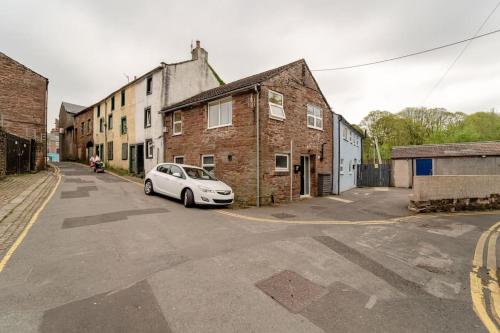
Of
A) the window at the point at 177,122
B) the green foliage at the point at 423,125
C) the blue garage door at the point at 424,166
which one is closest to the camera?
the window at the point at 177,122

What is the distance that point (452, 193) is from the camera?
34.4 ft

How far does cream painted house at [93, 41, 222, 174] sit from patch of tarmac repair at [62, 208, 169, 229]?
963 cm

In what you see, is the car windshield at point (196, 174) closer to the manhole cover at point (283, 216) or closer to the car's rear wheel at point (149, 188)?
the car's rear wheel at point (149, 188)

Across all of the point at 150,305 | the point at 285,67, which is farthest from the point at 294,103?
the point at 150,305

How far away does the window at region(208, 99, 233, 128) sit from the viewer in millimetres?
12734

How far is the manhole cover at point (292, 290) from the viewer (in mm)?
3278

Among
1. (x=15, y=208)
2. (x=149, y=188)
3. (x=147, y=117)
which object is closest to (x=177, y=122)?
(x=147, y=117)

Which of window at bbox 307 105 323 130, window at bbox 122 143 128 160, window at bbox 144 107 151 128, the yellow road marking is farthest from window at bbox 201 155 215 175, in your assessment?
window at bbox 122 143 128 160

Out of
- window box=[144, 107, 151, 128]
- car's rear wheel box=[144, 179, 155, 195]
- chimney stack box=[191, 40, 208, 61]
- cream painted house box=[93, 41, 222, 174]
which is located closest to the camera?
car's rear wheel box=[144, 179, 155, 195]

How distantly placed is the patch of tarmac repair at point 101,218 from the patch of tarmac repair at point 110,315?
3.92 metres

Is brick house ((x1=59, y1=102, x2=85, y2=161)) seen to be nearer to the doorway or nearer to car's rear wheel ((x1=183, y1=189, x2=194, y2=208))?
car's rear wheel ((x1=183, y1=189, x2=194, y2=208))

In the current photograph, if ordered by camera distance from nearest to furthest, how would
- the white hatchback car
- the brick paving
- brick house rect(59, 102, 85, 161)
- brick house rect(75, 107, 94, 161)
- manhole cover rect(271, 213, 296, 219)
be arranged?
the brick paving, manhole cover rect(271, 213, 296, 219), the white hatchback car, brick house rect(75, 107, 94, 161), brick house rect(59, 102, 85, 161)

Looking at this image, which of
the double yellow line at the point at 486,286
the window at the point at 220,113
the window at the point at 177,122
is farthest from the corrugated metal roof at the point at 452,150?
the window at the point at 177,122

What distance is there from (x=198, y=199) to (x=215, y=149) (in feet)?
15.1
